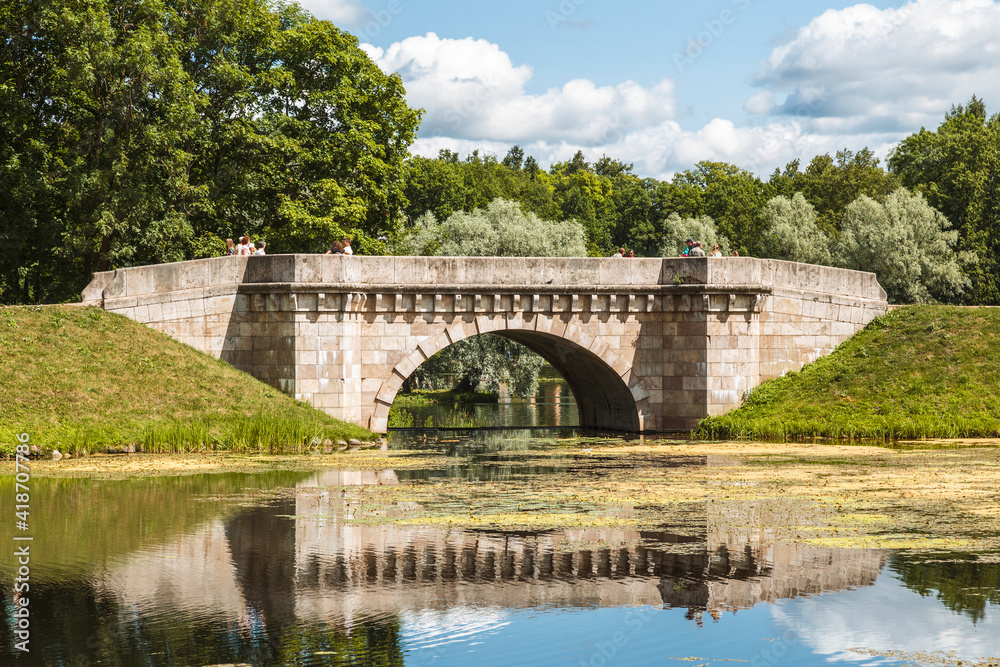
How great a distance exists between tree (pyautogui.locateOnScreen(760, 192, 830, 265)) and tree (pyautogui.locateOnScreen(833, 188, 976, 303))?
3049 mm

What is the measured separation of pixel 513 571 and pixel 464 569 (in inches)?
19.6

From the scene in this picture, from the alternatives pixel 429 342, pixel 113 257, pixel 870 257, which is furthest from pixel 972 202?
pixel 113 257

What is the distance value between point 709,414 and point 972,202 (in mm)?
32803

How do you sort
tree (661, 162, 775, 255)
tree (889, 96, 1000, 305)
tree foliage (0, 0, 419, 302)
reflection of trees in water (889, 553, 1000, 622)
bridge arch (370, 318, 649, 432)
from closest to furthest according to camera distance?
reflection of trees in water (889, 553, 1000, 622) → bridge arch (370, 318, 649, 432) → tree foliage (0, 0, 419, 302) → tree (889, 96, 1000, 305) → tree (661, 162, 775, 255)

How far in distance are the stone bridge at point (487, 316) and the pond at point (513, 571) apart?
7847 mm

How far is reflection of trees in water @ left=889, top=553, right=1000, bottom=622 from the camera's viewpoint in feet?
32.5

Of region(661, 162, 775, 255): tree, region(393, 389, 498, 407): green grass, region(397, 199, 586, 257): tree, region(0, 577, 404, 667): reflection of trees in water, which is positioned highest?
region(661, 162, 775, 255): tree

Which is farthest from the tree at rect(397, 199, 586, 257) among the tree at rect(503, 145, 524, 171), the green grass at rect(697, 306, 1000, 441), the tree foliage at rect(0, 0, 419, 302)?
the tree at rect(503, 145, 524, 171)

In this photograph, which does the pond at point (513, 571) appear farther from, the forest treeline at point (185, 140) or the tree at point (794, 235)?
the tree at point (794, 235)

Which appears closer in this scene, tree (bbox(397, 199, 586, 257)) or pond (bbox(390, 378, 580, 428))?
pond (bbox(390, 378, 580, 428))

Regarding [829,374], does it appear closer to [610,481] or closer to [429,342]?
[429,342]

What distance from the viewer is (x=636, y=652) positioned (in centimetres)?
878

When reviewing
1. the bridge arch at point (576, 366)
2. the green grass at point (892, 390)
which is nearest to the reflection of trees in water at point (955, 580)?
the green grass at point (892, 390)

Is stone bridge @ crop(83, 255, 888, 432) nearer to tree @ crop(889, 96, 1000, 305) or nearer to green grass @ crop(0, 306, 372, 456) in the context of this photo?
green grass @ crop(0, 306, 372, 456)
